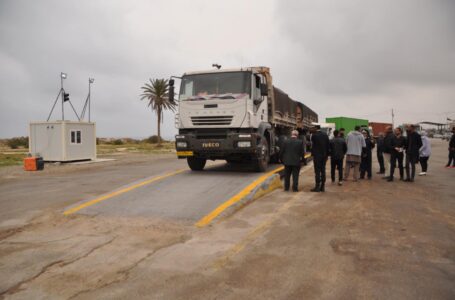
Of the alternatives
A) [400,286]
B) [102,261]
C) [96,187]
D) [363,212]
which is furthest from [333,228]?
[96,187]

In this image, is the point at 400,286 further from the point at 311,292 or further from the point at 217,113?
the point at 217,113

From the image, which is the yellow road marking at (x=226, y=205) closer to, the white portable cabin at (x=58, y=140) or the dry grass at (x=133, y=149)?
the white portable cabin at (x=58, y=140)

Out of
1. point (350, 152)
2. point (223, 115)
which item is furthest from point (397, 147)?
point (223, 115)

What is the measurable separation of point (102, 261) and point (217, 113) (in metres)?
6.86

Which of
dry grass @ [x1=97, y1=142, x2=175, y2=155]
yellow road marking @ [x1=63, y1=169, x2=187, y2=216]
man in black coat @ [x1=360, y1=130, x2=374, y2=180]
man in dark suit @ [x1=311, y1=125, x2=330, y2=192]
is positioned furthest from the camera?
dry grass @ [x1=97, y1=142, x2=175, y2=155]

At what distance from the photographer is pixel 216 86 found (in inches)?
437

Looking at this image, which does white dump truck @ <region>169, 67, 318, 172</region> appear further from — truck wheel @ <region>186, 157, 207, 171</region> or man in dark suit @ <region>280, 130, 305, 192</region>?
man in dark suit @ <region>280, 130, 305, 192</region>

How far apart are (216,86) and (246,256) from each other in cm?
731

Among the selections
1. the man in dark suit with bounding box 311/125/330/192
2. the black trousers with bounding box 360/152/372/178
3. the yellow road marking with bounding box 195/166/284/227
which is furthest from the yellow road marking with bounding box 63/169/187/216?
the black trousers with bounding box 360/152/372/178

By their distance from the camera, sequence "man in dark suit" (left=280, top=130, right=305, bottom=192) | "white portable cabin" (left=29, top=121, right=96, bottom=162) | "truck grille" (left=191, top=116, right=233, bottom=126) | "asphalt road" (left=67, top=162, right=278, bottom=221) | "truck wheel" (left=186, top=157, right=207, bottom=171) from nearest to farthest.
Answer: "asphalt road" (left=67, top=162, right=278, bottom=221) < "man in dark suit" (left=280, top=130, right=305, bottom=192) < "truck grille" (left=191, top=116, right=233, bottom=126) < "truck wheel" (left=186, top=157, right=207, bottom=171) < "white portable cabin" (left=29, top=121, right=96, bottom=162)

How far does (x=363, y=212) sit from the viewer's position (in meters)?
7.01

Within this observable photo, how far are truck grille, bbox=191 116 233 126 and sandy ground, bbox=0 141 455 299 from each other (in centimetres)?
392

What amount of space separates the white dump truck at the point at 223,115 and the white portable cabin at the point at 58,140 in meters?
10.6

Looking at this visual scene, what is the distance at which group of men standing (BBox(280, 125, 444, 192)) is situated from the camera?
9406mm
